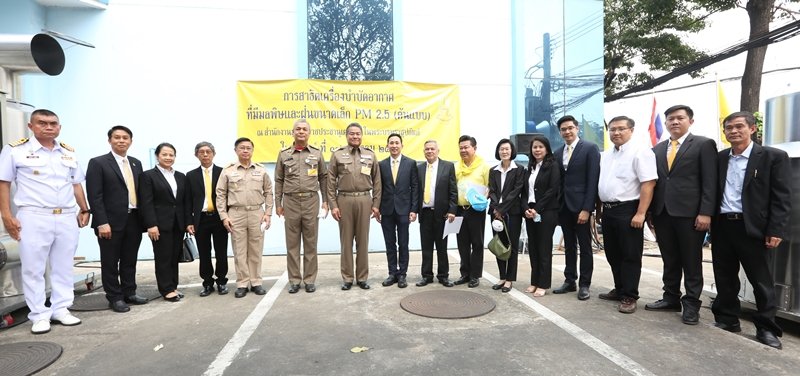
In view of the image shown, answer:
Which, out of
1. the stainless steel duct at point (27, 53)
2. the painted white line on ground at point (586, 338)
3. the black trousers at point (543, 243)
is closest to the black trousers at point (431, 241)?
the painted white line on ground at point (586, 338)

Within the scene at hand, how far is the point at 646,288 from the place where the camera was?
15.8 feet

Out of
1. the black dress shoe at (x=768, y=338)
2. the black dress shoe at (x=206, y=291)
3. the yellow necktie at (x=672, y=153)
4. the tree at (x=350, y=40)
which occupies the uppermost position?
the tree at (x=350, y=40)

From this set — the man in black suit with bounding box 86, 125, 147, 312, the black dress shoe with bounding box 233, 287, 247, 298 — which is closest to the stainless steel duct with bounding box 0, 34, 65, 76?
the man in black suit with bounding box 86, 125, 147, 312

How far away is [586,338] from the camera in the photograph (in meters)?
3.21

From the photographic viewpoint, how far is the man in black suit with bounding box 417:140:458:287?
4.77 m

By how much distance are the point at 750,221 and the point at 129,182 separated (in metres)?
5.67

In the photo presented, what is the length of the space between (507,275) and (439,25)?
4593 millimetres

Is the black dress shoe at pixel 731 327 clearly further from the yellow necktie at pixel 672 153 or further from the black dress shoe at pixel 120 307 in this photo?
Result: the black dress shoe at pixel 120 307

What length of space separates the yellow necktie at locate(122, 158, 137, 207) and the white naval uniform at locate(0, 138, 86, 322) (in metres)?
0.47

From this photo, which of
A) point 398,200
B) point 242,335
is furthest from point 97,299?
point 398,200

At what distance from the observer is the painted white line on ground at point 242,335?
2771mm

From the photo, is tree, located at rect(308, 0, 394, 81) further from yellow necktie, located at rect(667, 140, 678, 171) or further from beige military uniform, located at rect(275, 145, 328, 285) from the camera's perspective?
yellow necktie, located at rect(667, 140, 678, 171)

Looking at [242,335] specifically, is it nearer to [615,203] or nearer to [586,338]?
[586,338]

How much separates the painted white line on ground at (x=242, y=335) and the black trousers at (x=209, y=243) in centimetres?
64
